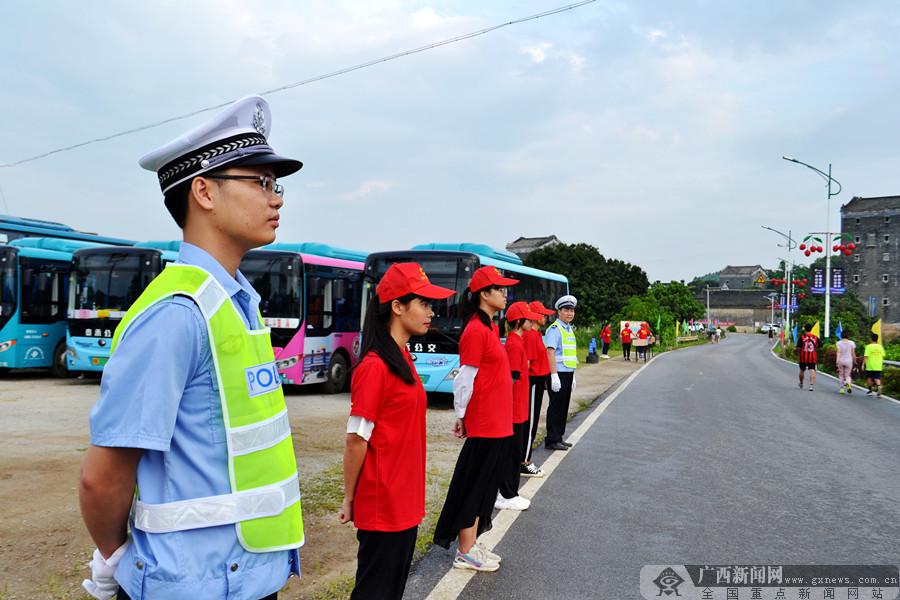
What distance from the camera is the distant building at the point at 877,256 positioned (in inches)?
3169

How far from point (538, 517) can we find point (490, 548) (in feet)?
3.00

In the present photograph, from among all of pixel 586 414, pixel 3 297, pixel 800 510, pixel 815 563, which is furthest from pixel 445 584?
pixel 3 297

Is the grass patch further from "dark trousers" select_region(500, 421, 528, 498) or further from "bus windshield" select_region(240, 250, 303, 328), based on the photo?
"bus windshield" select_region(240, 250, 303, 328)

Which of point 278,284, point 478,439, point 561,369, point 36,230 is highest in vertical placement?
point 36,230

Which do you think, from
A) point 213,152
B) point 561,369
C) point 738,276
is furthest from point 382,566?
point 738,276

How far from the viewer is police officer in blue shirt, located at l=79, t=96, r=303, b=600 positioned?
1.54m

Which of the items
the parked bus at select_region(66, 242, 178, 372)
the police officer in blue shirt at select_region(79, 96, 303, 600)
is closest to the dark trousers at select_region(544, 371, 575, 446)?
the police officer in blue shirt at select_region(79, 96, 303, 600)

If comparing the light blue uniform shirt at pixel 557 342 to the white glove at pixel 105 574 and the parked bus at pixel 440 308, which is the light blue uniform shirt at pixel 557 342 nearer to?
the parked bus at pixel 440 308

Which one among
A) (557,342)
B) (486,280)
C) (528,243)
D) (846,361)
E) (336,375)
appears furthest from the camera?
(528,243)

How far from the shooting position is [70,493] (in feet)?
19.9

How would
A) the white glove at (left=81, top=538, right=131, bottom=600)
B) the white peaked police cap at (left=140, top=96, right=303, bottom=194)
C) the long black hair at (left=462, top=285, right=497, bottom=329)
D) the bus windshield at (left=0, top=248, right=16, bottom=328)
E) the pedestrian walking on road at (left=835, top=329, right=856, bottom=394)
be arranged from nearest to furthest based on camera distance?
the white glove at (left=81, top=538, right=131, bottom=600), the white peaked police cap at (left=140, top=96, right=303, bottom=194), the long black hair at (left=462, top=285, right=497, bottom=329), the bus windshield at (left=0, top=248, right=16, bottom=328), the pedestrian walking on road at (left=835, top=329, right=856, bottom=394)

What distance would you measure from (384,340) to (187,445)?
1660 millimetres

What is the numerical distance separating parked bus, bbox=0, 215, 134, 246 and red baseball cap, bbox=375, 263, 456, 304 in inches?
740

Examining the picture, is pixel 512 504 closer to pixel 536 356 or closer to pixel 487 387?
pixel 487 387
